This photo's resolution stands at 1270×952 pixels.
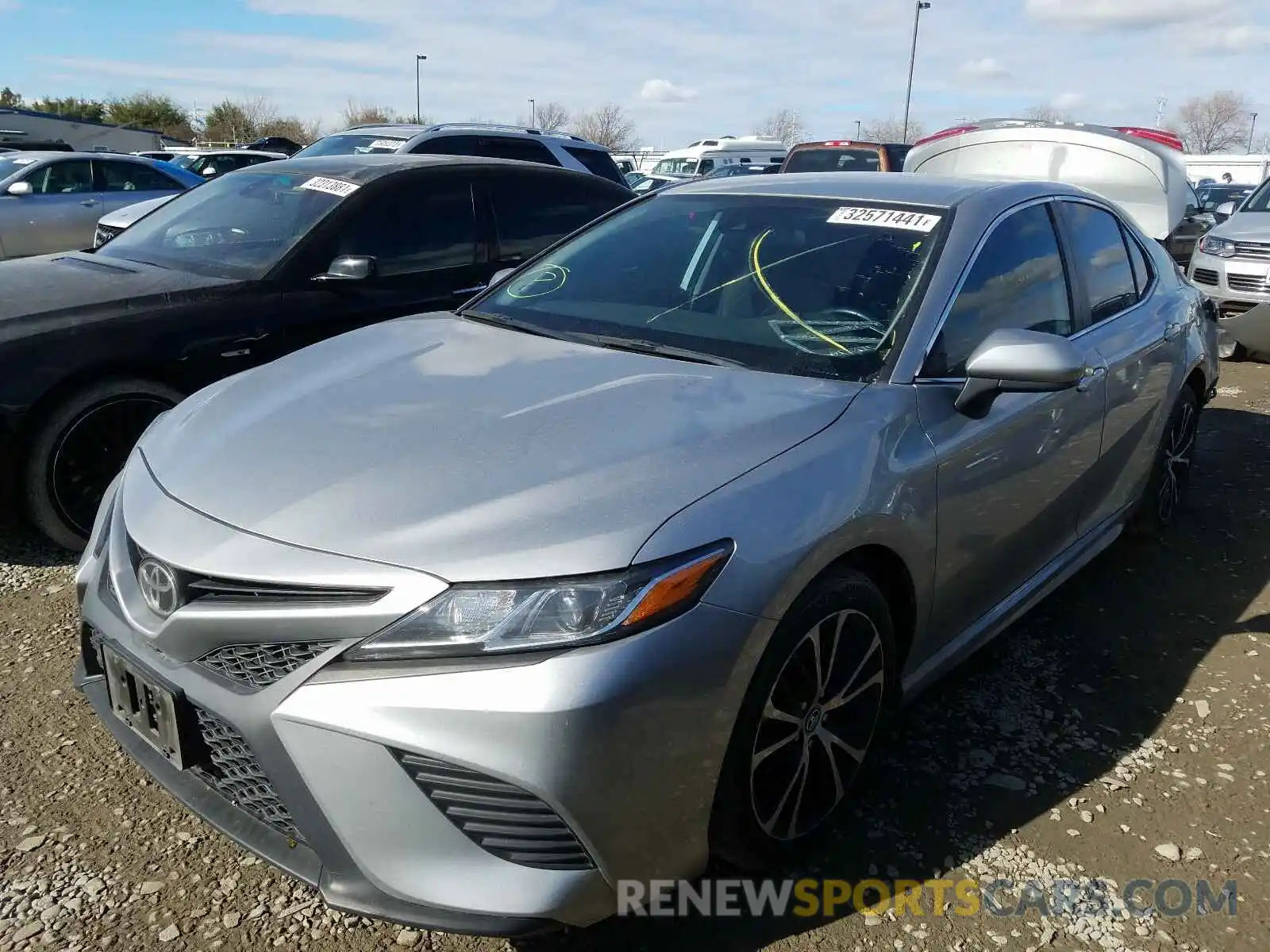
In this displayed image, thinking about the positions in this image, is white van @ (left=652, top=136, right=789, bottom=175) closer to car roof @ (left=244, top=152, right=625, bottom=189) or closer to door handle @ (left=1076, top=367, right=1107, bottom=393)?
car roof @ (left=244, top=152, right=625, bottom=189)

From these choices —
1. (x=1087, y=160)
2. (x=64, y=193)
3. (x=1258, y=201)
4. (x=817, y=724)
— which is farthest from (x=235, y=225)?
(x=1258, y=201)

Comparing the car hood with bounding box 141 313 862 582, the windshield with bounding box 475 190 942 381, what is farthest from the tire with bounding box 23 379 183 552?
the windshield with bounding box 475 190 942 381

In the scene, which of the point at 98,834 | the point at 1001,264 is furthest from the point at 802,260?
the point at 98,834

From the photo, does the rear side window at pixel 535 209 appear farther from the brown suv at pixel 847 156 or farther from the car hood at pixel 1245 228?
the brown suv at pixel 847 156

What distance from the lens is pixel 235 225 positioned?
4.79m

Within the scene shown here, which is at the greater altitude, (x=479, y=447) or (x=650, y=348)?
(x=650, y=348)

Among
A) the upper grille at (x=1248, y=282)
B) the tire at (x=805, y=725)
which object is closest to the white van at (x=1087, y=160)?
the upper grille at (x=1248, y=282)

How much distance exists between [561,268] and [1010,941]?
2370mm

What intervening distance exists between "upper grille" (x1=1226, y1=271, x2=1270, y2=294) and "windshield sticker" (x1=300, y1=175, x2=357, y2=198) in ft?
24.5

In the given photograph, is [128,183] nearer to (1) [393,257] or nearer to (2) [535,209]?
(2) [535,209]

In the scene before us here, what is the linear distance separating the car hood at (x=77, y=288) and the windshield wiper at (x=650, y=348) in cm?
215

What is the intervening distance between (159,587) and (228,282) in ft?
8.77

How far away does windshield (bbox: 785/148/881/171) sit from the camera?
492 inches

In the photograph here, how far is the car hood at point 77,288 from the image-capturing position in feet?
12.4
